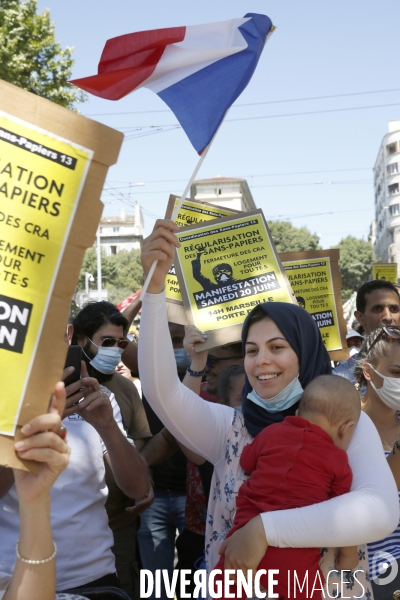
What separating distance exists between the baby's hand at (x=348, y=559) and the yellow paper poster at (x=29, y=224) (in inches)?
50.6

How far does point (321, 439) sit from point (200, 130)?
1.57 meters

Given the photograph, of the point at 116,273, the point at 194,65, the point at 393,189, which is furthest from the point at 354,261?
the point at 194,65

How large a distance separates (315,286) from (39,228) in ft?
12.3

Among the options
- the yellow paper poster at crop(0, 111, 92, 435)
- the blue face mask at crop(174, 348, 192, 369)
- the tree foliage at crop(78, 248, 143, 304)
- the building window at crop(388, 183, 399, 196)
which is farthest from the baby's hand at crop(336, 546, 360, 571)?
the building window at crop(388, 183, 399, 196)

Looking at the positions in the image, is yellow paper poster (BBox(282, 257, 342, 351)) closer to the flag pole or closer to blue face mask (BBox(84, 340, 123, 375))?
blue face mask (BBox(84, 340, 123, 375))

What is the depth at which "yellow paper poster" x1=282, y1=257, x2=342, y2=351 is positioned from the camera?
529 centimetres

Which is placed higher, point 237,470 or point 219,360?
point 219,360

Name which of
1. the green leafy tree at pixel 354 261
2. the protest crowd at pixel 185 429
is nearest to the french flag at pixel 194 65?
the protest crowd at pixel 185 429

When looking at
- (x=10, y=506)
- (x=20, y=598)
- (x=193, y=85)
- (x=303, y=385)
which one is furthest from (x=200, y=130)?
(x=20, y=598)

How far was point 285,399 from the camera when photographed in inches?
109

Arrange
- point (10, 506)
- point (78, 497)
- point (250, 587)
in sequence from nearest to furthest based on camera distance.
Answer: point (250, 587) < point (10, 506) < point (78, 497)

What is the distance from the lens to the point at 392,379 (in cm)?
376

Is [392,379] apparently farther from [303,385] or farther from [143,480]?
[143,480]

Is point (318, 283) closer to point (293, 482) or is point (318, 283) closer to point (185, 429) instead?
point (185, 429)
